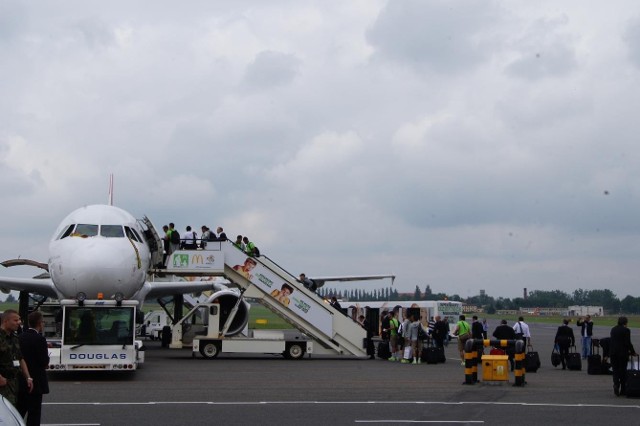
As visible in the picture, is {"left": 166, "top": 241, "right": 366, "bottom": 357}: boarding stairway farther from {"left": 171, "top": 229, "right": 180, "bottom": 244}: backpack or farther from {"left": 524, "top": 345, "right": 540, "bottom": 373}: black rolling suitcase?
{"left": 524, "top": 345, "right": 540, "bottom": 373}: black rolling suitcase

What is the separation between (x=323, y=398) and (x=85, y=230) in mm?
9920

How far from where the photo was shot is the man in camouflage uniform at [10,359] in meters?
9.86

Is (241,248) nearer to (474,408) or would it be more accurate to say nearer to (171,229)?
(171,229)

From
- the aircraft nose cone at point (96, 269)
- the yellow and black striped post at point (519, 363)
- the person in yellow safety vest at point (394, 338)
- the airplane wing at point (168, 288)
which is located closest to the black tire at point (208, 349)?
the airplane wing at point (168, 288)

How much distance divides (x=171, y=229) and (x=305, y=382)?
1024 centimetres

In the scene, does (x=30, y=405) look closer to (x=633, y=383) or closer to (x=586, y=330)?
(x=633, y=383)

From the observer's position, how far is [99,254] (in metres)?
22.0

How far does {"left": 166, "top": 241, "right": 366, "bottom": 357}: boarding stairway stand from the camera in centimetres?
2766

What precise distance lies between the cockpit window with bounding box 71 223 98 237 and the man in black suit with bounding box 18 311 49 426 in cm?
1230

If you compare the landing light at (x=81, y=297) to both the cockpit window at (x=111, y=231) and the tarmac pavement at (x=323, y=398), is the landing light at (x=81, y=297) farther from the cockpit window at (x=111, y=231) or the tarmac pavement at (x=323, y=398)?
the cockpit window at (x=111, y=231)

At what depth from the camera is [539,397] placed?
16578 mm

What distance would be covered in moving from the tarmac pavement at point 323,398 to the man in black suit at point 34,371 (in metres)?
2.02

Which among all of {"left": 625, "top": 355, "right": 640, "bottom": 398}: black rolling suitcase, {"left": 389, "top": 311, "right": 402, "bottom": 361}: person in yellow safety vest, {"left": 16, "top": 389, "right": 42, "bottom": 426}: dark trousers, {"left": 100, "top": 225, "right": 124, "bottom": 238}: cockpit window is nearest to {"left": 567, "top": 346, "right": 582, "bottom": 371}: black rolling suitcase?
{"left": 389, "top": 311, "right": 402, "bottom": 361}: person in yellow safety vest

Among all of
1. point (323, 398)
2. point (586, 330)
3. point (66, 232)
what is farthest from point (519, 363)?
point (66, 232)
